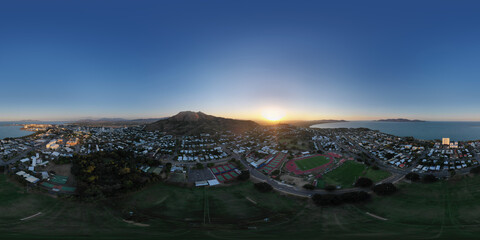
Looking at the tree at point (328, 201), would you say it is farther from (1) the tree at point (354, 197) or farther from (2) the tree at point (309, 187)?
(2) the tree at point (309, 187)

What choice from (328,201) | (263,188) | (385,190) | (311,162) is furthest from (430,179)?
(263,188)

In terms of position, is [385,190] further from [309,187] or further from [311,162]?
[311,162]

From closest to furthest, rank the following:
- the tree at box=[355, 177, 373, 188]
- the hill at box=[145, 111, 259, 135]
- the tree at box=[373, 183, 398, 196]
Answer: the tree at box=[373, 183, 398, 196] → the tree at box=[355, 177, 373, 188] → the hill at box=[145, 111, 259, 135]

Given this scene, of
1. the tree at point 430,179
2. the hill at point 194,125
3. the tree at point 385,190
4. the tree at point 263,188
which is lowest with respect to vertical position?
the tree at point 263,188

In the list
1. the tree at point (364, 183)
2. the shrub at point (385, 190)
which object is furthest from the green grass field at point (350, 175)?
the shrub at point (385, 190)

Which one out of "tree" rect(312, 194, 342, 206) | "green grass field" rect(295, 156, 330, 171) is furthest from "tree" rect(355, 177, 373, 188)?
"green grass field" rect(295, 156, 330, 171)

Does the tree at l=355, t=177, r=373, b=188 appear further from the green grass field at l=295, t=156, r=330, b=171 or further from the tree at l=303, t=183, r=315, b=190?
the green grass field at l=295, t=156, r=330, b=171

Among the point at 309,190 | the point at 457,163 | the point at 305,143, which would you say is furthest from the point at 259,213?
the point at 305,143
